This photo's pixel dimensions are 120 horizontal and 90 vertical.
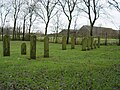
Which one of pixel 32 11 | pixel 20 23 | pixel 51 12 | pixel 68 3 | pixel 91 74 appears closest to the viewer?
pixel 91 74

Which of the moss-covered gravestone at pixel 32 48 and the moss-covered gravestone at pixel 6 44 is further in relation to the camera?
the moss-covered gravestone at pixel 6 44

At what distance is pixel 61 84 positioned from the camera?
6.82m

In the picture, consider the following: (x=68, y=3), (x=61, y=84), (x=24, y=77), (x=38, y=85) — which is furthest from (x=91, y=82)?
(x=68, y=3)

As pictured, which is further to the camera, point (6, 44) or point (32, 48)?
point (6, 44)

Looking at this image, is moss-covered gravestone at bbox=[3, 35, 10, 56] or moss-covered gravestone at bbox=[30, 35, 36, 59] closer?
moss-covered gravestone at bbox=[30, 35, 36, 59]

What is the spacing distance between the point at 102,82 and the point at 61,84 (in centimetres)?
131

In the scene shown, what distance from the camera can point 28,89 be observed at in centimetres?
629

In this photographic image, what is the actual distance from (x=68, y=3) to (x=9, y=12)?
57.1 feet

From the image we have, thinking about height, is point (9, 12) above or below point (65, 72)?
above

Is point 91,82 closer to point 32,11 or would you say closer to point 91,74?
point 91,74

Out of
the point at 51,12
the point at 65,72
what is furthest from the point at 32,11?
the point at 65,72

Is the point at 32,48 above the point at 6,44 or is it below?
below

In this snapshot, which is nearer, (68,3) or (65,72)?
(65,72)

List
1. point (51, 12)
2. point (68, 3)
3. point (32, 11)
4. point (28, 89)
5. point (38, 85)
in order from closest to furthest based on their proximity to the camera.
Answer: point (28, 89) < point (38, 85) < point (68, 3) < point (51, 12) < point (32, 11)
